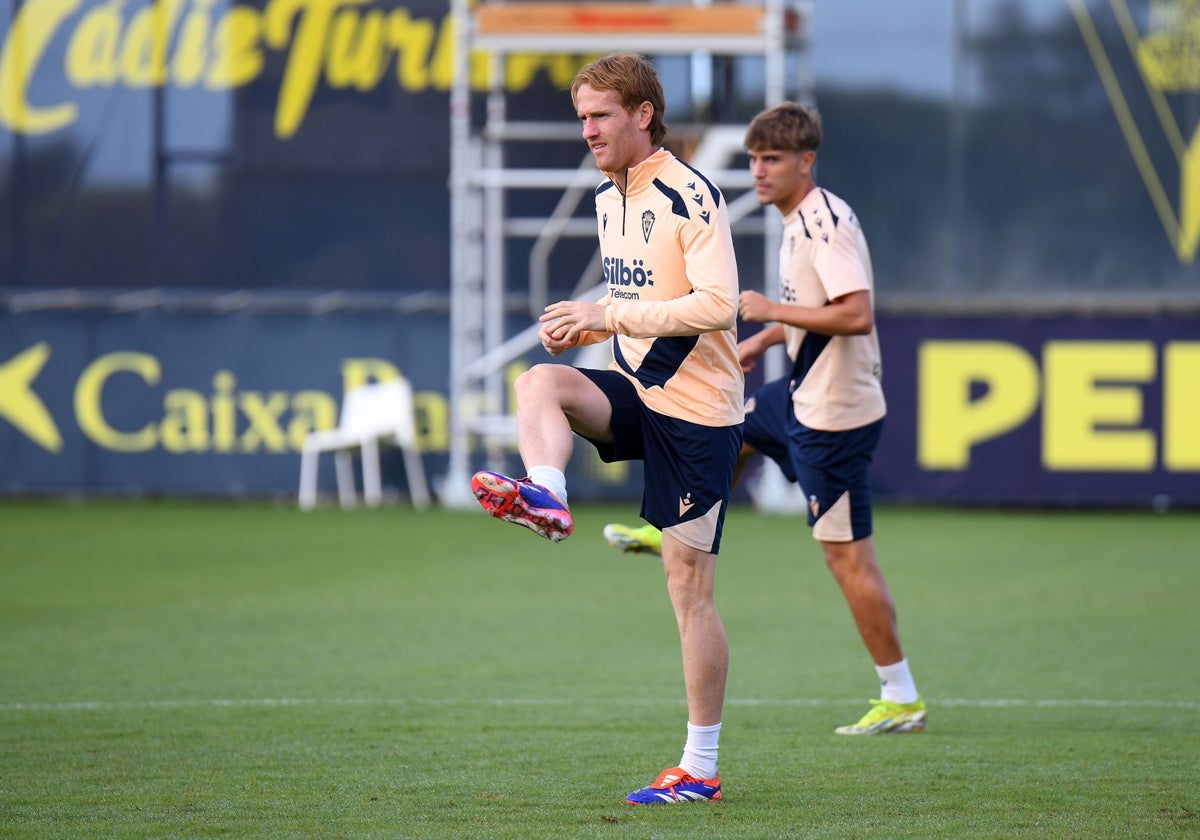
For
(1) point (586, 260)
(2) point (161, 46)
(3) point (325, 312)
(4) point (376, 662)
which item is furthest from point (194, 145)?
(4) point (376, 662)

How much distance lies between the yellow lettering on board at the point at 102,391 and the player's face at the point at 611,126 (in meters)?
12.7

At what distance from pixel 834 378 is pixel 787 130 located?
37.2 inches

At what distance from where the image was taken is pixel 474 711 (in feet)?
20.6

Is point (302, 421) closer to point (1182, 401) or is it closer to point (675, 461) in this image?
point (1182, 401)

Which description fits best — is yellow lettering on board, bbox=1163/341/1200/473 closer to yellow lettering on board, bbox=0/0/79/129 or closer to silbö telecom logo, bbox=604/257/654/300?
yellow lettering on board, bbox=0/0/79/129

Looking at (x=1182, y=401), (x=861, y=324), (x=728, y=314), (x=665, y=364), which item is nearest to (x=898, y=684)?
(x=861, y=324)

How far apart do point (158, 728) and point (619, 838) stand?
7.40 ft

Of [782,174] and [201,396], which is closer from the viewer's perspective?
[782,174]

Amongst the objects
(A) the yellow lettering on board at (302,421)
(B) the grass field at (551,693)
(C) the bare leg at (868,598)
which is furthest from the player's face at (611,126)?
(A) the yellow lettering on board at (302,421)

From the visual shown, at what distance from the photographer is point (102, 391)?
16.6m

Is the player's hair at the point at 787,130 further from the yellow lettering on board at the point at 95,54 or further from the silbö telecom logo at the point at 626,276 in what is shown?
the yellow lettering on board at the point at 95,54

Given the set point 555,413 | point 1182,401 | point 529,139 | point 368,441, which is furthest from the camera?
point 529,139

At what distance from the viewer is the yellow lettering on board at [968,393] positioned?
51.8ft

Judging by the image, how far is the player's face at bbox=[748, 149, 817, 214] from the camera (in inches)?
243
